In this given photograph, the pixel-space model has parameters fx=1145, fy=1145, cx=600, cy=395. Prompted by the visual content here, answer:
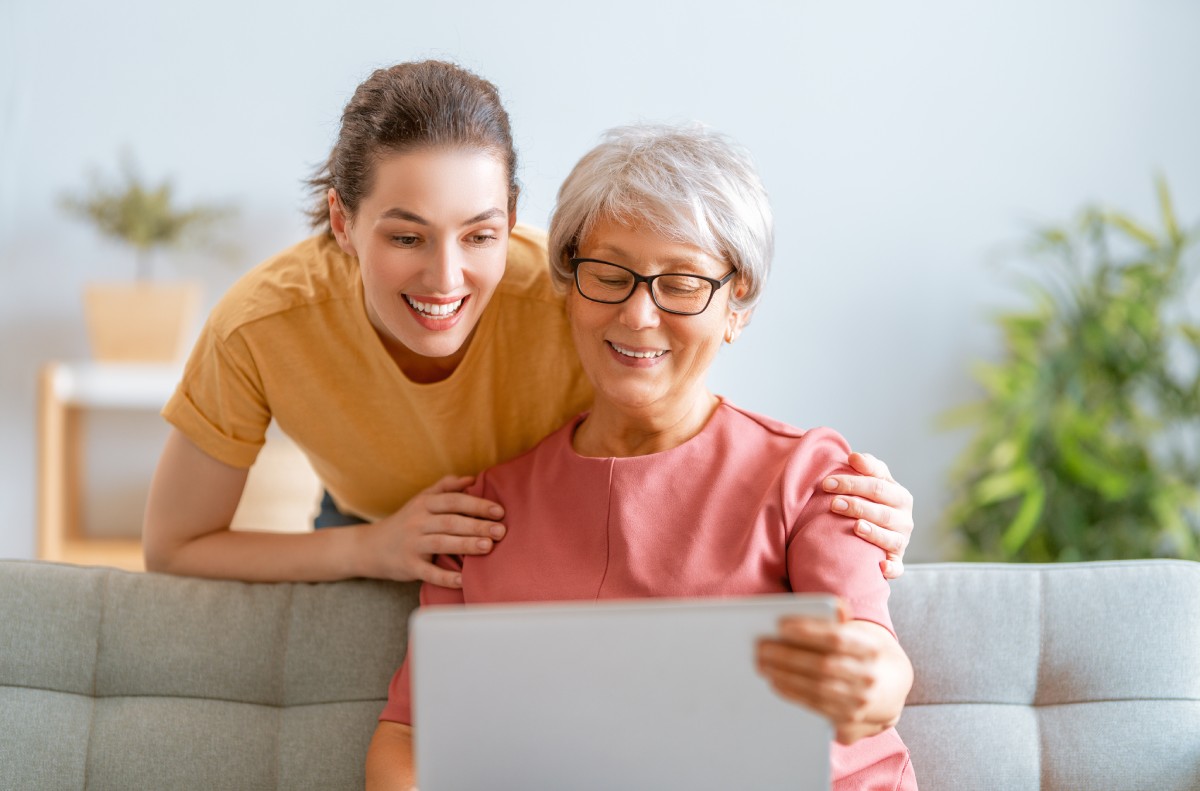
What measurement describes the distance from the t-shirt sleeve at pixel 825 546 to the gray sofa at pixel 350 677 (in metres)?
0.28

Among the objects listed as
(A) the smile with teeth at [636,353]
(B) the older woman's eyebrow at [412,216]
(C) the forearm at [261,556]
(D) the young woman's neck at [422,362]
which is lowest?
(C) the forearm at [261,556]

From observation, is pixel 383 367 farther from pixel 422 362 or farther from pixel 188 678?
pixel 188 678

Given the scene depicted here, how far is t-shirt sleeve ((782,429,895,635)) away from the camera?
1342 mm

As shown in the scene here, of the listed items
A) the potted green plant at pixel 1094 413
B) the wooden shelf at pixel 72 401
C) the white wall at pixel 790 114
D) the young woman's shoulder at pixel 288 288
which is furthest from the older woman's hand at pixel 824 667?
the wooden shelf at pixel 72 401

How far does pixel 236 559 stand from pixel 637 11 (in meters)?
2.41

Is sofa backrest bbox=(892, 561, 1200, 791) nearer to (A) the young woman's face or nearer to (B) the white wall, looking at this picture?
(A) the young woman's face

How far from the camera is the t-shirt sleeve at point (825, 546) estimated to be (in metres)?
1.34

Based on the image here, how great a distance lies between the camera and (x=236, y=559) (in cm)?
173

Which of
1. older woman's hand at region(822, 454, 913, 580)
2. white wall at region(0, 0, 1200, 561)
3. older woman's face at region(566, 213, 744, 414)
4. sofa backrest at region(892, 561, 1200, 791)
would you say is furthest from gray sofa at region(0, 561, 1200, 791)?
white wall at region(0, 0, 1200, 561)

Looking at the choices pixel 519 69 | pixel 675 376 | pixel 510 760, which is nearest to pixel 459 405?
pixel 675 376

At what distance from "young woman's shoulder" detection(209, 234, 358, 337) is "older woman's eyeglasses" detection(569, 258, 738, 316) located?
16.2 inches

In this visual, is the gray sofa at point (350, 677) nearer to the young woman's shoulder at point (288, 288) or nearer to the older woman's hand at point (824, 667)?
the young woman's shoulder at point (288, 288)

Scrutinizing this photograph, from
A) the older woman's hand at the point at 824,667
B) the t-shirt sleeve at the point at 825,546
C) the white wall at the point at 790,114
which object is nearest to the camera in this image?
the older woman's hand at the point at 824,667

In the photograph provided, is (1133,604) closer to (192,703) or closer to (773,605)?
(773,605)
